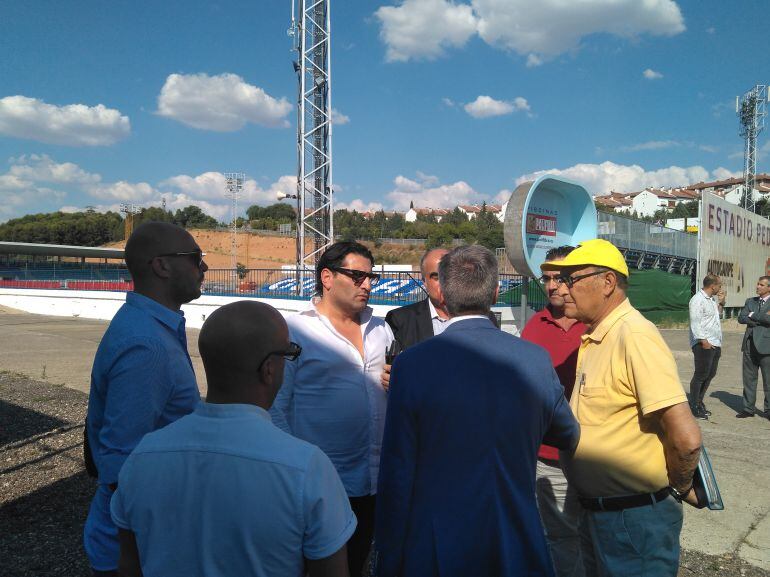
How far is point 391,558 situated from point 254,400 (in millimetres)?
801

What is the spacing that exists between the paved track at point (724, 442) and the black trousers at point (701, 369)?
1.16 feet

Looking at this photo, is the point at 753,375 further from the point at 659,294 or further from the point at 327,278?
the point at 659,294

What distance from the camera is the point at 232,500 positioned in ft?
3.95

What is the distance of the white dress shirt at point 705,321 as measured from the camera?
7293 millimetres

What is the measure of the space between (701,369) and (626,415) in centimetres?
615

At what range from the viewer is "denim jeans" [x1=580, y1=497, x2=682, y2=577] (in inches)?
81.8

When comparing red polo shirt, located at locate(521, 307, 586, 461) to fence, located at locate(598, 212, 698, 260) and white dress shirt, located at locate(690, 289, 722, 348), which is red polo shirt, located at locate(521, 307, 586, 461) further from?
fence, located at locate(598, 212, 698, 260)

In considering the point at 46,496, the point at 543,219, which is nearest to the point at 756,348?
the point at 543,219

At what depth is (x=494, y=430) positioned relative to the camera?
1685mm

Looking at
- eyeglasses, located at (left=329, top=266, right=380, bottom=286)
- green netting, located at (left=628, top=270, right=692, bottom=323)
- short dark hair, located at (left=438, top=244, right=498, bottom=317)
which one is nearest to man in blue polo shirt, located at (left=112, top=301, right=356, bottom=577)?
short dark hair, located at (left=438, top=244, right=498, bottom=317)

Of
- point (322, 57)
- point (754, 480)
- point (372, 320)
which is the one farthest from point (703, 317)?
point (322, 57)

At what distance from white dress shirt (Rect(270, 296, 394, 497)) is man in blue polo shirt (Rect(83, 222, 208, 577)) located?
25.2 inches

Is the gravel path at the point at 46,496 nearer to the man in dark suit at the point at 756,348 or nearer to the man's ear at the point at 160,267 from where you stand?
the man's ear at the point at 160,267

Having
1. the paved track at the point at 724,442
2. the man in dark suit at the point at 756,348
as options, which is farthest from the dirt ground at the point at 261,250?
the man in dark suit at the point at 756,348
